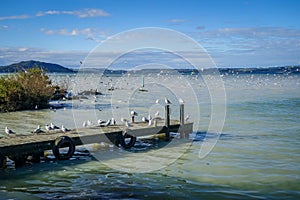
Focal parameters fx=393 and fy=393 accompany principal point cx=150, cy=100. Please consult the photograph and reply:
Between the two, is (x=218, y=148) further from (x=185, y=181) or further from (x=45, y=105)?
(x=45, y=105)

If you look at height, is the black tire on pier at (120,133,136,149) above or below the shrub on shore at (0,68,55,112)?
below

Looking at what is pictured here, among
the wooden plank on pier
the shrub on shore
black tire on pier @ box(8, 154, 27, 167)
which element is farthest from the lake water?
the shrub on shore

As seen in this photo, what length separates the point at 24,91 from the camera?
3506 cm

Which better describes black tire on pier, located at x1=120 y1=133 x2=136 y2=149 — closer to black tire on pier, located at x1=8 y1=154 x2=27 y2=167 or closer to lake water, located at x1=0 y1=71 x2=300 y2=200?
lake water, located at x1=0 y1=71 x2=300 y2=200

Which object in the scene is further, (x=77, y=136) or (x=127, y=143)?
(x=127, y=143)

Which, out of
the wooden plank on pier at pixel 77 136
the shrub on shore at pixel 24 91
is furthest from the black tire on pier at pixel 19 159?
the shrub on shore at pixel 24 91

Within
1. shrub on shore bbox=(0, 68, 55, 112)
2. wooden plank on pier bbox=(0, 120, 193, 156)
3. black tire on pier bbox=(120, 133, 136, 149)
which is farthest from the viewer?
shrub on shore bbox=(0, 68, 55, 112)

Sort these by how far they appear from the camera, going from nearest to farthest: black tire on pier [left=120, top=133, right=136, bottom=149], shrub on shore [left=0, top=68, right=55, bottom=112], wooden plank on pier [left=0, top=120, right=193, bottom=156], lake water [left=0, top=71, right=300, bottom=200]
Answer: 1. lake water [left=0, top=71, right=300, bottom=200]
2. wooden plank on pier [left=0, top=120, right=193, bottom=156]
3. black tire on pier [left=120, top=133, right=136, bottom=149]
4. shrub on shore [left=0, top=68, right=55, bottom=112]

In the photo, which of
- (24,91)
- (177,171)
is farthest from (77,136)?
(24,91)

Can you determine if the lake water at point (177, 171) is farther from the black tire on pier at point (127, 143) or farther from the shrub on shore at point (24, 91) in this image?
the shrub on shore at point (24, 91)

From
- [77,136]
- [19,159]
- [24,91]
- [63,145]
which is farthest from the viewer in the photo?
[24,91]

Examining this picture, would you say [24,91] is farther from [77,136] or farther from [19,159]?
[19,159]

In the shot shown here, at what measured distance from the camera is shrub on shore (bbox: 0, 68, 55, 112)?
111 ft

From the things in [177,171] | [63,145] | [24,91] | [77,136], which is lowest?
[177,171]
